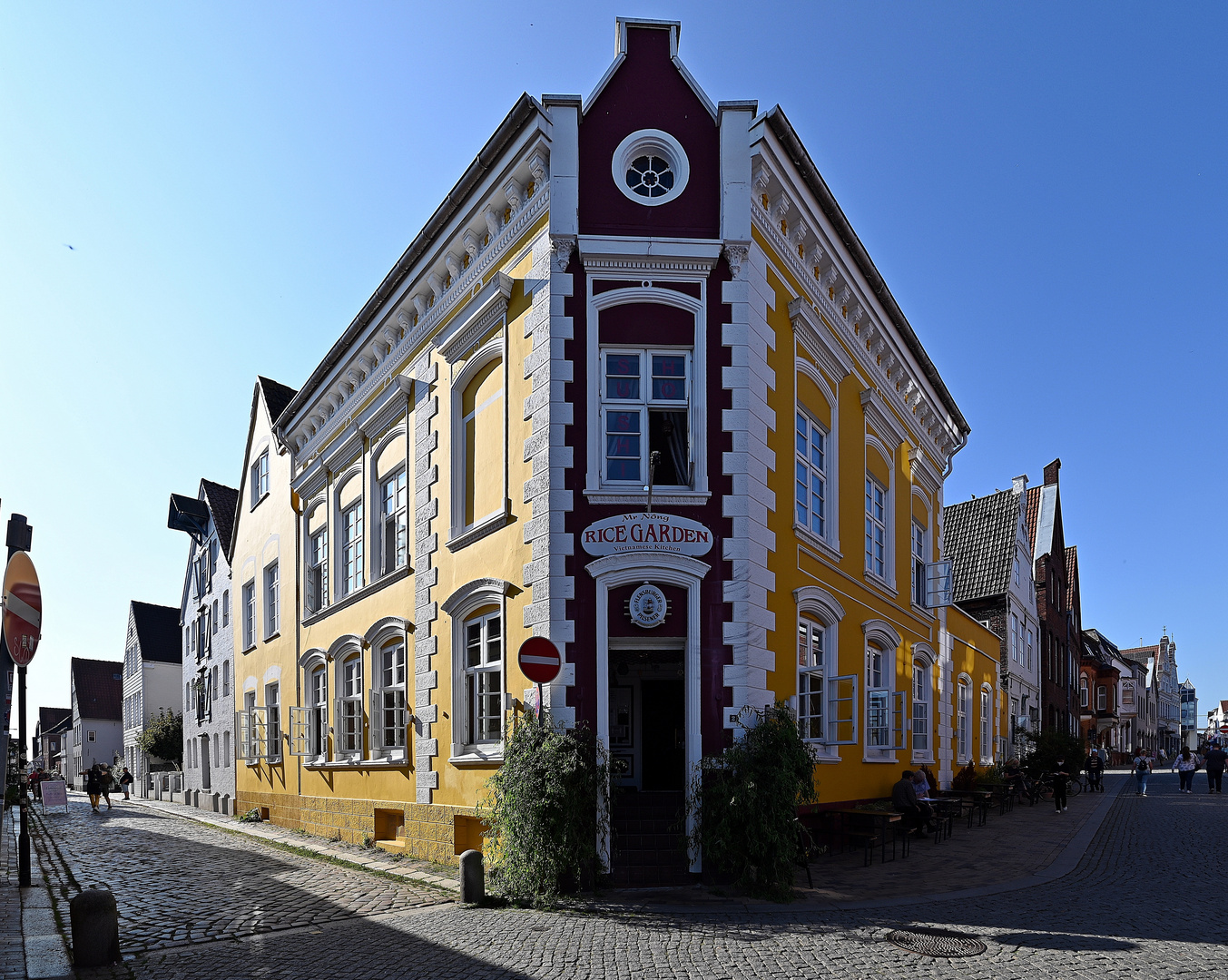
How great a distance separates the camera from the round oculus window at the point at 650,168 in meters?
13.4

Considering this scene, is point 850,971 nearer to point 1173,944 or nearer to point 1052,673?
point 1173,944

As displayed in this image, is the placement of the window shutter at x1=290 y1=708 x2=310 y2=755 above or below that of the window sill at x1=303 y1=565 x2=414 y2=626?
below

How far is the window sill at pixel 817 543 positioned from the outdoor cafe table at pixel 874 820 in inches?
156

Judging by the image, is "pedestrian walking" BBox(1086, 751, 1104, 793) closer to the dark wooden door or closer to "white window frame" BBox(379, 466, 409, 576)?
the dark wooden door

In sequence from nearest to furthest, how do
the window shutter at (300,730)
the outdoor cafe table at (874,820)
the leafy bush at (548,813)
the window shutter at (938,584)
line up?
the leafy bush at (548,813), the outdoor cafe table at (874,820), the window shutter at (300,730), the window shutter at (938,584)

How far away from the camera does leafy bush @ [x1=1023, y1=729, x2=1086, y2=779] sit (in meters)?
31.5

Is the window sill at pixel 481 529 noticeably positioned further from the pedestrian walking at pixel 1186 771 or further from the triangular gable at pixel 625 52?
the pedestrian walking at pixel 1186 771

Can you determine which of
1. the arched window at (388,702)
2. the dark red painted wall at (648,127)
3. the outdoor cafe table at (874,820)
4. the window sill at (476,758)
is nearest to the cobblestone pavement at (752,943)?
the window sill at (476,758)

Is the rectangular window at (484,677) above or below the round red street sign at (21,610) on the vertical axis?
below

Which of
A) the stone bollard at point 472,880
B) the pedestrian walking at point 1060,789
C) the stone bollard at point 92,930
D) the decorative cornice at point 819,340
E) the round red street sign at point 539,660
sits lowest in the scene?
the pedestrian walking at point 1060,789

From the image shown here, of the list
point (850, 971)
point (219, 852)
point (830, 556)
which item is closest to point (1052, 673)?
point (830, 556)

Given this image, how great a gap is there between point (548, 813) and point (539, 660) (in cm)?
178

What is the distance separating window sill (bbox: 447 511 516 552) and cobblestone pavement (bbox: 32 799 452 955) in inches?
188

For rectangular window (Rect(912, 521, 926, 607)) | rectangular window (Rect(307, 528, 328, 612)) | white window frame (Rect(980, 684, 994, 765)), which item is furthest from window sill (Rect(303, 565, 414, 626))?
white window frame (Rect(980, 684, 994, 765))
